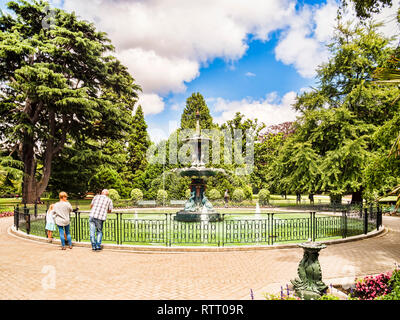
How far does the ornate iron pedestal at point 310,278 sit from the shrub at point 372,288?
50 cm

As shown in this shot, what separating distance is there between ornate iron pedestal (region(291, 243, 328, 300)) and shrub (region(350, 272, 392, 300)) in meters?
0.50

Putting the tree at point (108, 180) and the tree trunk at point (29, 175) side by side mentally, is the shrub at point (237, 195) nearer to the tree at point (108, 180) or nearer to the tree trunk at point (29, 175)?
the tree at point (108, 180)

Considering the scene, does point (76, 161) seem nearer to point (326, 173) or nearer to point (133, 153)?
point (133, 153)

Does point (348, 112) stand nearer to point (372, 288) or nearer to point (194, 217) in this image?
point (194, 217)

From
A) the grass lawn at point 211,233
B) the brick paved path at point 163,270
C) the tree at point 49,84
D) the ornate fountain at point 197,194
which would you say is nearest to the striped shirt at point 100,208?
the grass lawn at point 211,233

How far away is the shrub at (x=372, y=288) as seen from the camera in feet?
15.7

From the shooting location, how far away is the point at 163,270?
7.33 m

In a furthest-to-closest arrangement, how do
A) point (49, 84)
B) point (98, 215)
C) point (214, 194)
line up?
point (214, 194) < point (49, 84) < point (98, 215)

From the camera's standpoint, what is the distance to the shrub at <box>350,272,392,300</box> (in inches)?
189

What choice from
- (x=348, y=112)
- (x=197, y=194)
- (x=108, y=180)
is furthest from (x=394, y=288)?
(x=108, y=180)

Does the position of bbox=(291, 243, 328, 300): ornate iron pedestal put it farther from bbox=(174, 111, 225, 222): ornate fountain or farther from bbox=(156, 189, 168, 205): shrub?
bbox=(156, 189, 168, 205): shrub

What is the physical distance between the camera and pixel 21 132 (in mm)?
24719

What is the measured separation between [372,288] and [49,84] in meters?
25.2
